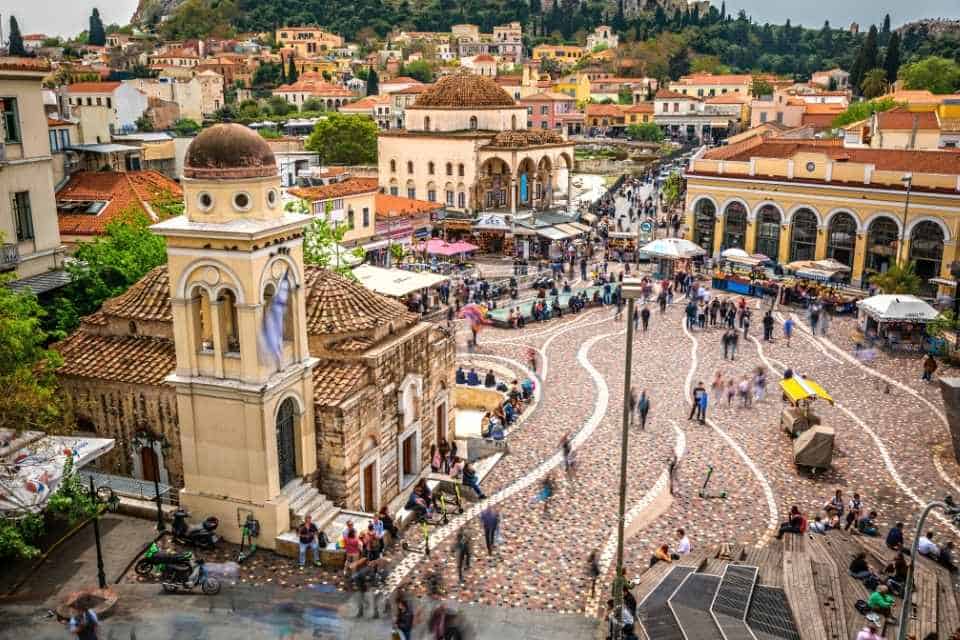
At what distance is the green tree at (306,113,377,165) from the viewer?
68.5 meters

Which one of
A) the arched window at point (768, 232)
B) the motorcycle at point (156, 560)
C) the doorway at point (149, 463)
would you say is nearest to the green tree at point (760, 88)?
the arched window at point (768, 232)

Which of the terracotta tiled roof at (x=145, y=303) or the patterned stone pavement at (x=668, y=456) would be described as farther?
the terracotta tiled roof at (x=145, y=303)

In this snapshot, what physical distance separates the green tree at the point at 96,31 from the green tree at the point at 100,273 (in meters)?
173

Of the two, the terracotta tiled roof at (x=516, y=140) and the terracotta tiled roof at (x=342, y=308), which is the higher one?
the terracotta tiled roof at (x=516, y=140)

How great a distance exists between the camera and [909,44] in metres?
138

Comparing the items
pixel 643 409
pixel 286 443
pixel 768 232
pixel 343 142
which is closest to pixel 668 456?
pixel 643 409

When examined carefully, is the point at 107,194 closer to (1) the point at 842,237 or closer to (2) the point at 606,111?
(1) the point at 842,237

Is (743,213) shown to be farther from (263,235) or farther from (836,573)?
(263,235)

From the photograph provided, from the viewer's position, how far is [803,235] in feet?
139

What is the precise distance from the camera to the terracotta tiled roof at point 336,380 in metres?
17.2

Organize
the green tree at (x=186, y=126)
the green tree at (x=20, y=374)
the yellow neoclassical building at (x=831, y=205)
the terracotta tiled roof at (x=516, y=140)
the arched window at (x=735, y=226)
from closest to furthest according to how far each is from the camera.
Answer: the green tree at (x=20, y=374) < the yellow neoclassical building at (x=831, y=205) < the arched window at (x=735, y=226) < the terracotta tiled roof at (x=516, y=140) < the green tree at (x=186, y=126)

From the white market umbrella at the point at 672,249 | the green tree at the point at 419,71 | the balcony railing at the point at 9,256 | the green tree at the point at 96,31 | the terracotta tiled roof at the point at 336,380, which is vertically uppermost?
the green tree at the point at 96,31

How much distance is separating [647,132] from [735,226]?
6596 cm

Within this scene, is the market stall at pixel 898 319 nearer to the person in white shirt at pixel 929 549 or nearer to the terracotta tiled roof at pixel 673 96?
the person in white shirt at pixel 929 549
